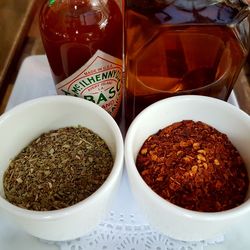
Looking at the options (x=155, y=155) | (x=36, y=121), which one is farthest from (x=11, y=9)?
(x=155, y=155)

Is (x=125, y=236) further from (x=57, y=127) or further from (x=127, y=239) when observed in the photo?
(x=57, y=127)

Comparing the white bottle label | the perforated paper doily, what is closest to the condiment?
the white bottle label

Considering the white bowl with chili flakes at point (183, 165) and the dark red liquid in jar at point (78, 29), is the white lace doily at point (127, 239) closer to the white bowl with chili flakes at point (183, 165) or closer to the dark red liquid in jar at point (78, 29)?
the white bowl with chili flakes at point (183, 165)

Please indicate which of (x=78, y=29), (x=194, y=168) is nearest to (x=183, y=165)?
(x=194, y=168)

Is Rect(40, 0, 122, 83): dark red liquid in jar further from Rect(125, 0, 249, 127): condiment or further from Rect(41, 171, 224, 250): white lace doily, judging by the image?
Rect(41, 171, 224, 250): white lace doily

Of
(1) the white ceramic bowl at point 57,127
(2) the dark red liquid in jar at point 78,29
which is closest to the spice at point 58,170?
(1) the white ceramic bowl at point 57,127

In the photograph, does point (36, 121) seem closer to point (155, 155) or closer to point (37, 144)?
point (37, 144)
